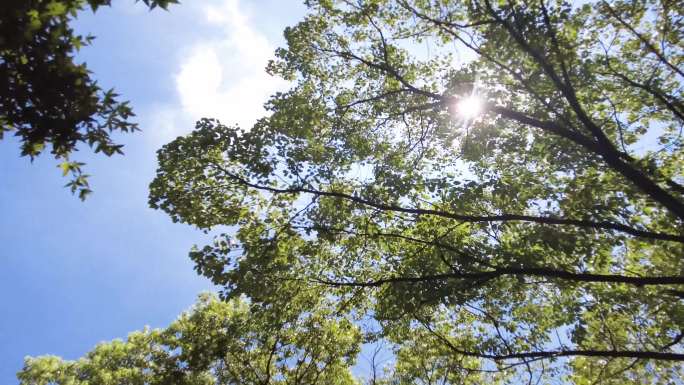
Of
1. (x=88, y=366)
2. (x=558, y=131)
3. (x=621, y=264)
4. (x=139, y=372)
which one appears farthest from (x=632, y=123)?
(x=88, y=366)

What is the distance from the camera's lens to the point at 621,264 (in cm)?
1083

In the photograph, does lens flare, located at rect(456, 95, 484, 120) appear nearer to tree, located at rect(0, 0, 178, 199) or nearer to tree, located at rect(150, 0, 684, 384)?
tree, located at rect(150, 0, 684, 384)

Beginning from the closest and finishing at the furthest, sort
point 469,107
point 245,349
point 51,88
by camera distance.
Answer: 1. point 51,88
2. point 469,107
3. point 245,349

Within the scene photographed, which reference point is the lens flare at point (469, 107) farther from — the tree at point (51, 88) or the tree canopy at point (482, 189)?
the tree at point (51, 88)

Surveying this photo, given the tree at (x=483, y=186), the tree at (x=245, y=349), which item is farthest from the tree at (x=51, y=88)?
the tree at (x=245, y=349)

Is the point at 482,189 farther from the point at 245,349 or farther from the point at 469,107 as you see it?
the point at 245,349

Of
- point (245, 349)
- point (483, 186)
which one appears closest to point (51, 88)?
point (483, 186)

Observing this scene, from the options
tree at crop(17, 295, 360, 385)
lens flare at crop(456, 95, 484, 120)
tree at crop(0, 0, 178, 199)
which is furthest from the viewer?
tree at crop(17, 295, 360, 385)

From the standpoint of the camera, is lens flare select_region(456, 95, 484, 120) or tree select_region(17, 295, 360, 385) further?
tree select_region(17, 295, 360, 385)

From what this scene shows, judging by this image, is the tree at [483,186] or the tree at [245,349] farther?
the tree at [245,349]

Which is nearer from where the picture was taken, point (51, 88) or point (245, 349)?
point (51, 88)

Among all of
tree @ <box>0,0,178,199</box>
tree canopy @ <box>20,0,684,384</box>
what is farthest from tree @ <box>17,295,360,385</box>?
tree @ <box>0,0,178,199</box>

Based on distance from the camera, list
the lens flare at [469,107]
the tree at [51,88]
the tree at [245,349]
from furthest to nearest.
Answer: the tree at [245,349]
the lens flare at [469,107]
the tree at [51,88]

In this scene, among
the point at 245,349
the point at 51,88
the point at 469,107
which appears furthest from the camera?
the point at 245,349
